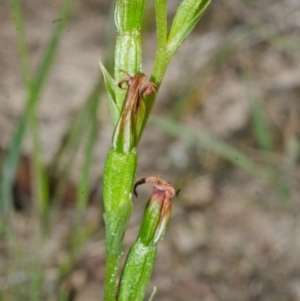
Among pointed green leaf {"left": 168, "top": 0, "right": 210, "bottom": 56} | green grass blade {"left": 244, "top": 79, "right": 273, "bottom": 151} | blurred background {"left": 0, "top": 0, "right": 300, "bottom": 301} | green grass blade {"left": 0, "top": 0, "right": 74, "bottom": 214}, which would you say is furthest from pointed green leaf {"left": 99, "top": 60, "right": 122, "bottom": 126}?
green grass blade {"left": 244, "top": 79, "right": 273, "bottom": 151}

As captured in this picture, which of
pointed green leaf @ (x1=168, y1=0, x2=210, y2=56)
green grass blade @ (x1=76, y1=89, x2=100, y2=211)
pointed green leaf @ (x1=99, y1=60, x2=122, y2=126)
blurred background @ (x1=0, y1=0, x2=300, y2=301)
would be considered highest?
pointed green leaf @ (x1=168, y1=0, x2=210, y2=56)

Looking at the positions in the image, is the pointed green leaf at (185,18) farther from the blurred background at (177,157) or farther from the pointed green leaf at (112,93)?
the blurred background at (177,157)

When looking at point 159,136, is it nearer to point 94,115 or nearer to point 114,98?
point 94,115

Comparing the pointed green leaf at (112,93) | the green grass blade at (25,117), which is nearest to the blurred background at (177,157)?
the green grass blade at (25,117)

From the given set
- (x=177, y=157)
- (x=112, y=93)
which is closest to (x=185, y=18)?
(x=112, y=93)

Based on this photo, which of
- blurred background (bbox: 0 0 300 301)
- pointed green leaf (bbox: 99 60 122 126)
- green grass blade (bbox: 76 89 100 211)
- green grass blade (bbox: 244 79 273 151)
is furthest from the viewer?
green grass blade (bbox: 244 79 273 151)

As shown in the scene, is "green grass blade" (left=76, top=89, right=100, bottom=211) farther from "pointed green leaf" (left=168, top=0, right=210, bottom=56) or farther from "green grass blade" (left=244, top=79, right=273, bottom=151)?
"green grass blade" (left=244, top=79, right=273, bottom=151)

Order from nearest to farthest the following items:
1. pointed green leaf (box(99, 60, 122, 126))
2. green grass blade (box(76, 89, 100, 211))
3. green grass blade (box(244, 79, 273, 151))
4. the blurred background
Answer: pointed green leaf (box(99, 60, 122, 126)), green grass blade (box(76, 89, 100, 211)), the blurred background, green grass blade (box(244, 79, 273, 151))

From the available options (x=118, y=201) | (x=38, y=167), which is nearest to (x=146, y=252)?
(x=118, y=201)
